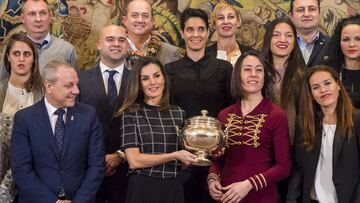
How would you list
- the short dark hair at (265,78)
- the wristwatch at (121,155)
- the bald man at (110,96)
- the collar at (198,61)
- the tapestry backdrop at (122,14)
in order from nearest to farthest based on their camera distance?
the short dark hair at (265,78)
the wristwatch at (121,155)
the bald man at (110,96)
the collar at (198,61)
the tapestry backdrop at (122,14)

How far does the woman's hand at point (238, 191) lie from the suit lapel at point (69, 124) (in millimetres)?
1168

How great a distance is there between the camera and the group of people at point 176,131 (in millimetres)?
3965

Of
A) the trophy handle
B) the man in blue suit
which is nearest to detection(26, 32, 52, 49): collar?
the man in blue suit

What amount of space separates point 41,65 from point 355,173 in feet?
9.44

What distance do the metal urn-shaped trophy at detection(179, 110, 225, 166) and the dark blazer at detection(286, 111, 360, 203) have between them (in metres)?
0.66

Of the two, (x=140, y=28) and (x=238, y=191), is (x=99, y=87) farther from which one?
(x=238, y=191)

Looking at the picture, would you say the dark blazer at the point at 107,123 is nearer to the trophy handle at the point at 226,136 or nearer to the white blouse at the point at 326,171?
the trophy handle at the point at 226,136

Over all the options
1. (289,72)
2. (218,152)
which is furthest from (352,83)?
(218,152)

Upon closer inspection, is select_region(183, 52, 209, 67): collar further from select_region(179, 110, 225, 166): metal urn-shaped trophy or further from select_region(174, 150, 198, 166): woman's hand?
select_region(174, 150, 198, 166): woman's hand

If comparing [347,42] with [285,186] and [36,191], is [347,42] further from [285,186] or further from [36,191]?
[36,191]

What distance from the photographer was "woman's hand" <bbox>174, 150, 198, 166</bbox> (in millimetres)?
3793

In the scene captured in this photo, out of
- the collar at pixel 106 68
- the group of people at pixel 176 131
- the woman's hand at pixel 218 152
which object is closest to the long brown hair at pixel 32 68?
the group of people at pixel 176 131

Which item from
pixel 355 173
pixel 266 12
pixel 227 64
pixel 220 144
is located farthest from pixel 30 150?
pixel 266 12

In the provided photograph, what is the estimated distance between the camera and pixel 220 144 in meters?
3.89
